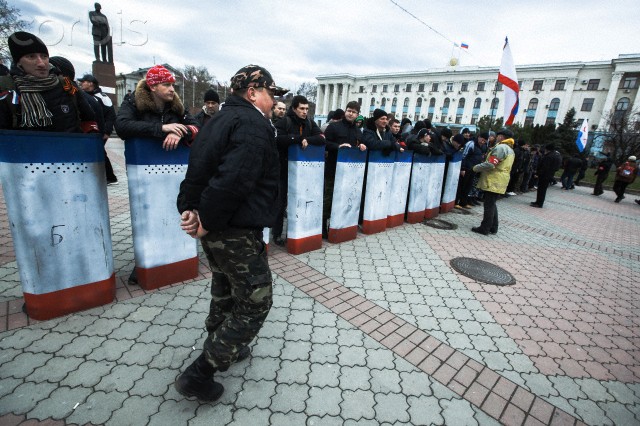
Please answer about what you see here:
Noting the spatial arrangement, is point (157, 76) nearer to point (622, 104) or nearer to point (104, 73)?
point (104, 73)

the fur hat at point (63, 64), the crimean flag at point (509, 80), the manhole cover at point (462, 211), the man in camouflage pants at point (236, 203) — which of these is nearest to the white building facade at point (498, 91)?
the crimean flag at point (509, 80)

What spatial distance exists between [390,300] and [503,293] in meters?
1.60

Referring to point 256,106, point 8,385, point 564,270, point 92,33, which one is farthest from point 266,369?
point 92,33

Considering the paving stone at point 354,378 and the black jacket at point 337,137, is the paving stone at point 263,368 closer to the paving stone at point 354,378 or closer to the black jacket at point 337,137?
the paving stone at point 354,378

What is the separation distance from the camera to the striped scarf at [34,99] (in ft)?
8.15

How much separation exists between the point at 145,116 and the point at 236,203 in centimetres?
199

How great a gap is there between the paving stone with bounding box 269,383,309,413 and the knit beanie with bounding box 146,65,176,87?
9.05 ft

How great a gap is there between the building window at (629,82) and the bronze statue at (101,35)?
226 ft

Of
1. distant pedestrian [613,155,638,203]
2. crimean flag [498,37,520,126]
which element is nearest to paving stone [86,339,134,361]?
crimean flag [498,37,520,126]

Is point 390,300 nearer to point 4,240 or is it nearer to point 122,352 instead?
point 122,352

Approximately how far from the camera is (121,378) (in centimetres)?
209

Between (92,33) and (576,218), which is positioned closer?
(576,218)

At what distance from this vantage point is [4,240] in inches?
155

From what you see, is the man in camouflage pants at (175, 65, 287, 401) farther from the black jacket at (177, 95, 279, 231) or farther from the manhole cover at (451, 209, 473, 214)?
the manhole cover at (451, 209, 473, 214)
